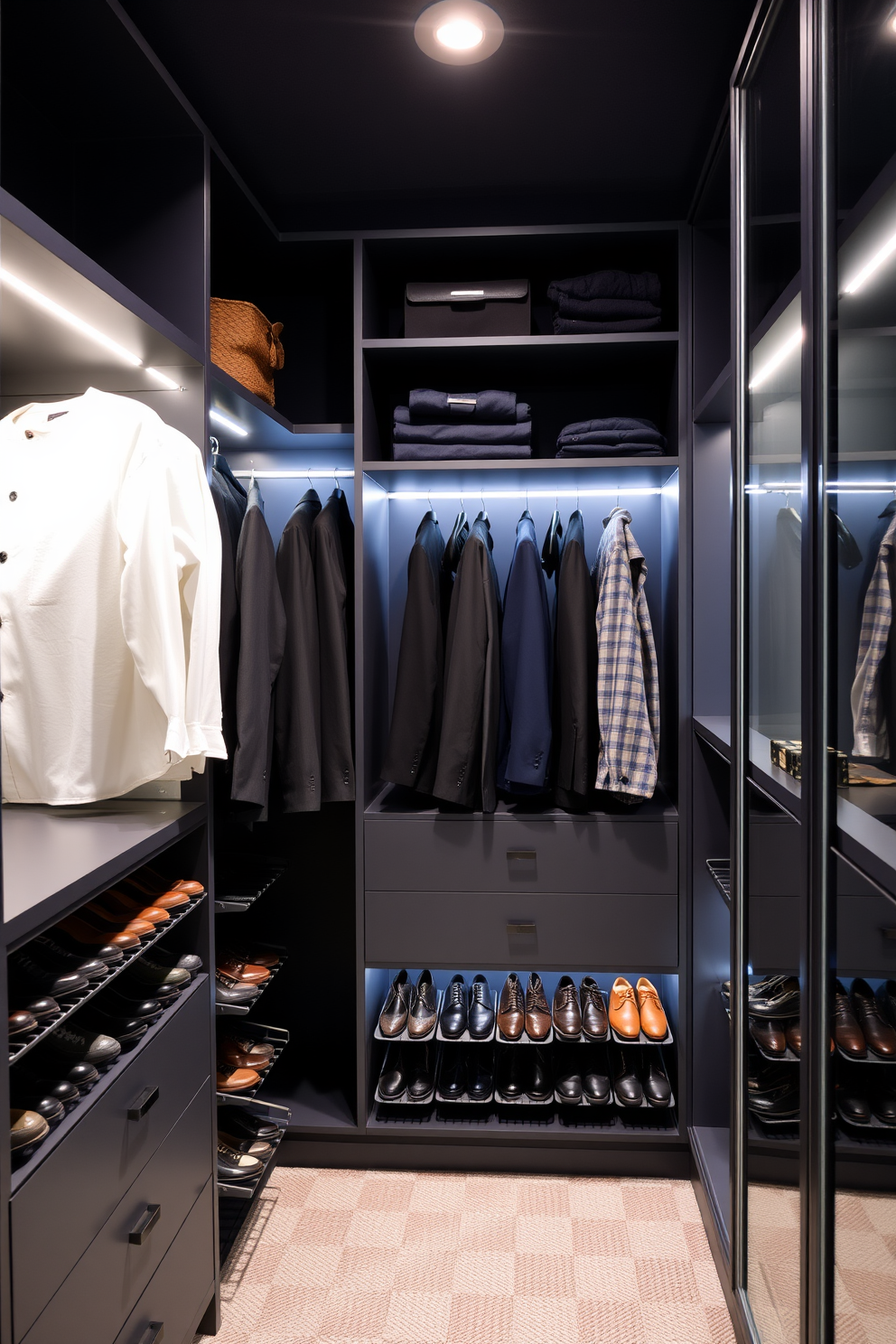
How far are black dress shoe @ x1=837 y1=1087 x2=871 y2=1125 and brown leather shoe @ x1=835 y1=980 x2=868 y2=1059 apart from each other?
1.9 inches

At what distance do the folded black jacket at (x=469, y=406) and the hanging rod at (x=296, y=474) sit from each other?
1.20 ft

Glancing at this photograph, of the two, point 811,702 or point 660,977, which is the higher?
point 811,702

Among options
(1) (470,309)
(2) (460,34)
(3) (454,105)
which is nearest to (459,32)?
(2) (460,34)

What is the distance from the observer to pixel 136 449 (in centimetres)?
165

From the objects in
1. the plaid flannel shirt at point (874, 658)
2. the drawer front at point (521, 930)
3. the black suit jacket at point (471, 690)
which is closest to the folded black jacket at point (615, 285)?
the black suit jacket at point (471, 690)

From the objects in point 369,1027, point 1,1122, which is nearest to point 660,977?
point 369,1027

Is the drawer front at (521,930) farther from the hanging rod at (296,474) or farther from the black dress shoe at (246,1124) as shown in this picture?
the hanging rod at (296,474)

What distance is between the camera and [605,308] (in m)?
2.44

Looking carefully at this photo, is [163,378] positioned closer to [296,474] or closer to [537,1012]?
[296,474]

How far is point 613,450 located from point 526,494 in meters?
0.38

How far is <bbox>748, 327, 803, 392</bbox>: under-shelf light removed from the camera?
133cm

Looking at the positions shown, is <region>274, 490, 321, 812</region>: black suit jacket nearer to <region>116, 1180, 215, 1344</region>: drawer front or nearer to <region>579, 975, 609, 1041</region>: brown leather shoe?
<region>116, 1180, 215, 1344</region>: drawer front

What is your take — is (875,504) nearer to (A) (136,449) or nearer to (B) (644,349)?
(A) (136,449)

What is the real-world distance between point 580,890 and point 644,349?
4.98 ft
